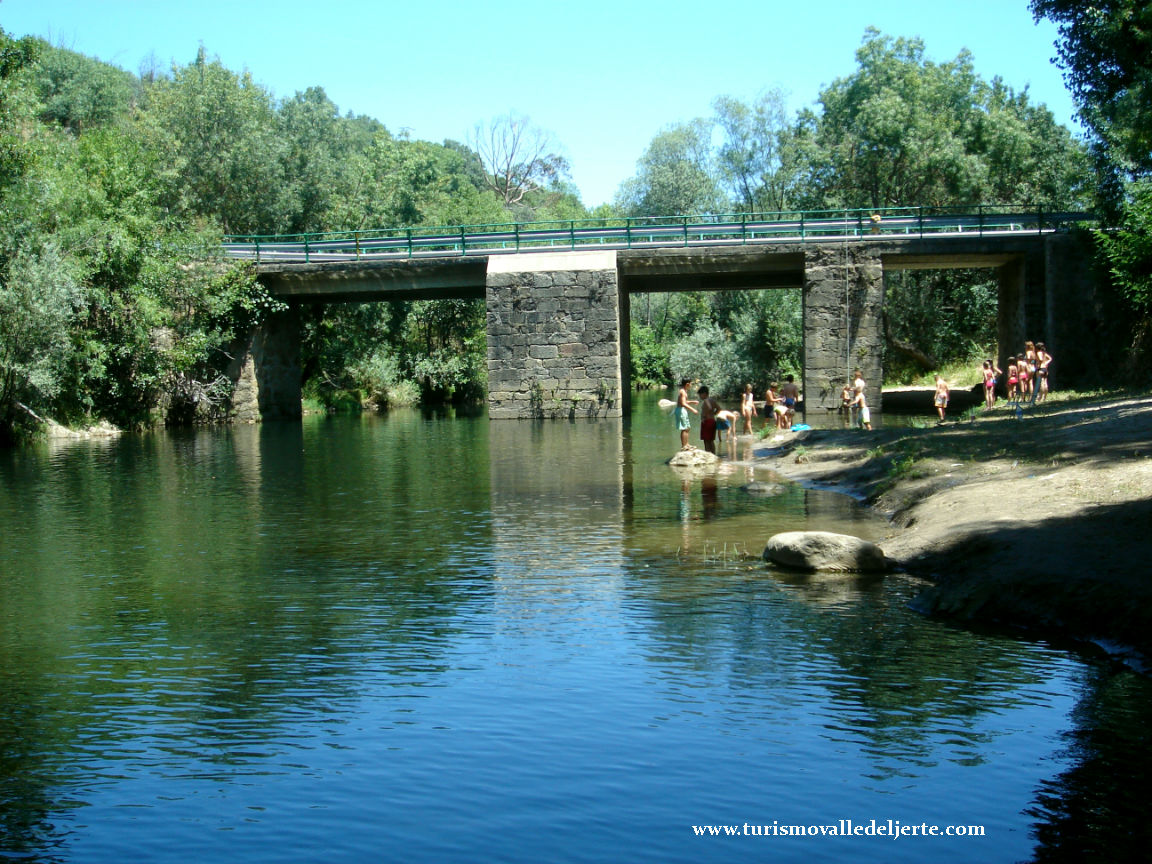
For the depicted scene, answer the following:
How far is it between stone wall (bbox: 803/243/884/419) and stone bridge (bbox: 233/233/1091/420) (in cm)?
3

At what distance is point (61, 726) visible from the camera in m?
7.82

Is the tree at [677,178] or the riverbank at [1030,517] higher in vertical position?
the tree at [677,178]

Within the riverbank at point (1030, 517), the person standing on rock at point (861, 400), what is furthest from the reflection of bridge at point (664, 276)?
the riverbank at point (1030, 517)

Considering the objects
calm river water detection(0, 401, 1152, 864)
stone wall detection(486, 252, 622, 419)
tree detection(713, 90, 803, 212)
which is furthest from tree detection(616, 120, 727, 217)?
calm river water detection(0, 401, 1152, 864)

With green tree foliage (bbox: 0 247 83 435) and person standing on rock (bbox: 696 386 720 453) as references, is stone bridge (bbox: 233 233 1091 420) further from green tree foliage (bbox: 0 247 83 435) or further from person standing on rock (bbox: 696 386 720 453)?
person standing on rock (bbox: 696 386 720 453)

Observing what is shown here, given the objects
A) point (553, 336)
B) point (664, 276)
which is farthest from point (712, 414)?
point (664, 276)

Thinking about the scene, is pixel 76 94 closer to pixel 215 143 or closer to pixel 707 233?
pixel 215 143

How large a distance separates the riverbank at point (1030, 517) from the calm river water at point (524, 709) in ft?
2.00

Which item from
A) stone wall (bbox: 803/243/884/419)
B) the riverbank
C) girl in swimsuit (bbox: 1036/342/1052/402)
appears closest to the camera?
the riverbank

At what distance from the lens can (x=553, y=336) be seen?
39844mm

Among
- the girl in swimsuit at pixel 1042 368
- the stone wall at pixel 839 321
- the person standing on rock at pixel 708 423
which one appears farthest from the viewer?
the stone wall at pixel 839 321

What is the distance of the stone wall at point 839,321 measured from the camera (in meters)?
38.2

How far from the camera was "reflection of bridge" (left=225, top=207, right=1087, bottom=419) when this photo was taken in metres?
37.8

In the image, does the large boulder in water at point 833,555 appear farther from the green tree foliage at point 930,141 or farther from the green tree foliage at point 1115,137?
the green tree foliage at point 930,141
